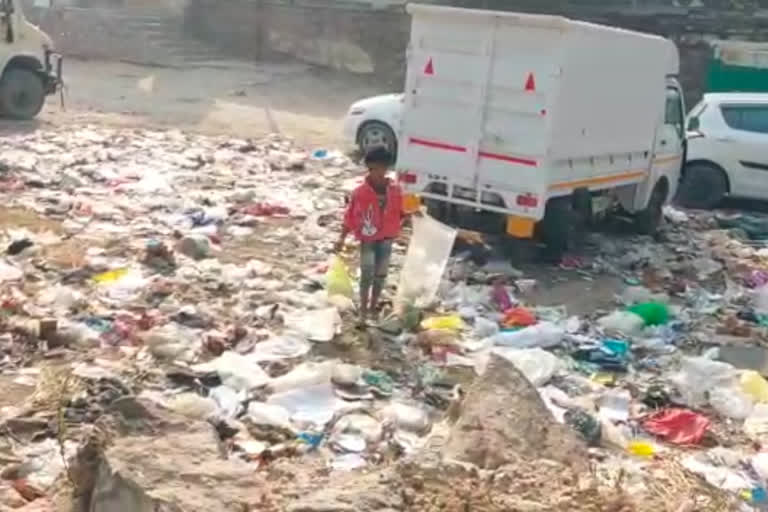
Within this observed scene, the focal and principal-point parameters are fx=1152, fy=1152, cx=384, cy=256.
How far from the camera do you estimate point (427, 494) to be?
13.0 ft

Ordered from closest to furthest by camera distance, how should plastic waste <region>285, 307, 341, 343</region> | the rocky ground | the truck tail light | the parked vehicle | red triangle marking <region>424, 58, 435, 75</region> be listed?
the rocky ground, plastic waste <region>285, 307, 341, 343</region>, the truck tail light, red triangle marking <region>424, 58, 435, 75</region>, the parked vehicle

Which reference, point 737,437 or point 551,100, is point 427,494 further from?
point 551,100

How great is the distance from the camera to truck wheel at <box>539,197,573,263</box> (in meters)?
9.96

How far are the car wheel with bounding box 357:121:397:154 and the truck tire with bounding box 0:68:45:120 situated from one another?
4.88 meters

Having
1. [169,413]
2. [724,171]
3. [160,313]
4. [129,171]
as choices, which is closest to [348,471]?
[169,413]

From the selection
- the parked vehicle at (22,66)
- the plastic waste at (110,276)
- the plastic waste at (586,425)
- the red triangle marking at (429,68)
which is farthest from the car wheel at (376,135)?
the plastic waste at (586,425)

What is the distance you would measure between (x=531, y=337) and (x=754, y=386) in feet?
4.86

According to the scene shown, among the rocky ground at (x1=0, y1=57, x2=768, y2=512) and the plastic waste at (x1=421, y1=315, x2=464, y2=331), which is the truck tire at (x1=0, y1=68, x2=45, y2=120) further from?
the plastic waste at (x1=421, y1=315, x2=464, y2=331)

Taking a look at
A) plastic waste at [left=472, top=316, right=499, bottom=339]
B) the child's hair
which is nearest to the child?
the child's hair

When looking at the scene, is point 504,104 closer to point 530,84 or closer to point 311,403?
point 530,84

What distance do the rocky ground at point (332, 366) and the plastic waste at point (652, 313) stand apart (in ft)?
0.09

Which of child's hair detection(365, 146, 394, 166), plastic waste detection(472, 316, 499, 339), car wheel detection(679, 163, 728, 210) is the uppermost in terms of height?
child's hair detection(365, 146, 394, 166)

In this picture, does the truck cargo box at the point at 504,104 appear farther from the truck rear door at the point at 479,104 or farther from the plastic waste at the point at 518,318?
the plastic waste at the point at 518,318

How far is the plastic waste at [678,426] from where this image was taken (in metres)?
6.10
